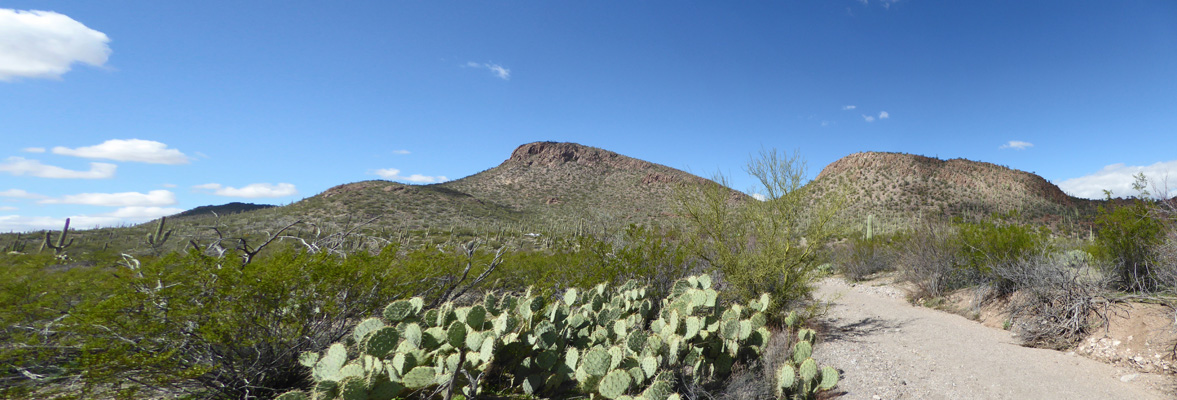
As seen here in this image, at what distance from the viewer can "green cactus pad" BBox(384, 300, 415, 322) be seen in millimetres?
3713

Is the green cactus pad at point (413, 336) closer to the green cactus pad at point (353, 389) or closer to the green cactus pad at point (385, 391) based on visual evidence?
the green cactus pad at point (385, 391)

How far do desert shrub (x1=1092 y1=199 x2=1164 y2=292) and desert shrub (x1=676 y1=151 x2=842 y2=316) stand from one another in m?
4.62

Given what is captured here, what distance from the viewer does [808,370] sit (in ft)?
12.7

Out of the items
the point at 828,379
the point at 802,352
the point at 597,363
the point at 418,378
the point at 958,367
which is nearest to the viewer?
the point at 418,378

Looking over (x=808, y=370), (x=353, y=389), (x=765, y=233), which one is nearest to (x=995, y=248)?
(x=765, y=233)

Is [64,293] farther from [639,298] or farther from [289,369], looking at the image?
[639,298]

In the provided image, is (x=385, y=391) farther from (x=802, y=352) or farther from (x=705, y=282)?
(x=705, y=282)

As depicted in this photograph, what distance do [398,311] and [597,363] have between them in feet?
6.21

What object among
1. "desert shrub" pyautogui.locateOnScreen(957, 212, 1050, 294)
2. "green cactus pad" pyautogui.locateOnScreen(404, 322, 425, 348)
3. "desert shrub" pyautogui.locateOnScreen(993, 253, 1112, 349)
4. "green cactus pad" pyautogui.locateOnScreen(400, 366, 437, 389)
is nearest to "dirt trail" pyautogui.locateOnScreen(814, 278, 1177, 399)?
"desert shrub" pyautogui.locateOnScreen(993, 253, 1112, 349)

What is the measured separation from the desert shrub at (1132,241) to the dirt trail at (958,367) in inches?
93.4

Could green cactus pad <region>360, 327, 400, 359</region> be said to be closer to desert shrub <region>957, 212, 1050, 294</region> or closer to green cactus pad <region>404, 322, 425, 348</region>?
green cactus pad <region>404, 322, 425, 348</region>

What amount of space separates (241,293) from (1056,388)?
7.97 meters

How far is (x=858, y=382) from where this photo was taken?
457cm

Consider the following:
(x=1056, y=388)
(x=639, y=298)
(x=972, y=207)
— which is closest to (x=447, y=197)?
(x=639, y=298)
